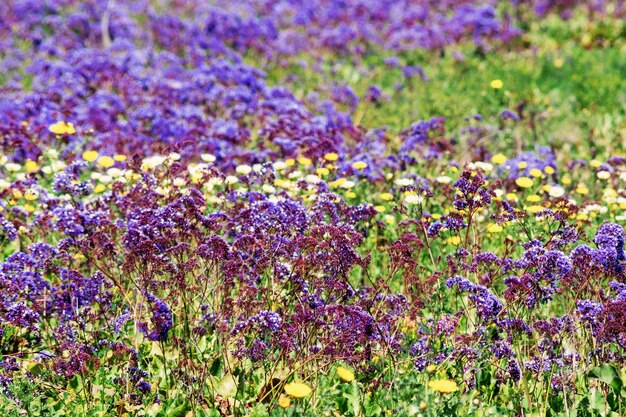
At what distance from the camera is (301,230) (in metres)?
4.40

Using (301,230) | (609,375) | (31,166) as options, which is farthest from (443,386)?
(31,166)

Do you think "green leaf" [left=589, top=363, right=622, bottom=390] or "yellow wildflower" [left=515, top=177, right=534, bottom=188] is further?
"yellow wildflower" [left=515, top=177, right=534, bottom=188]

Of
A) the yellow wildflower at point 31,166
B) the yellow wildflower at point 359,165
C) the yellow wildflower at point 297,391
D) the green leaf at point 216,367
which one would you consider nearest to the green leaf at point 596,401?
the yellow wildflower at point 297,391

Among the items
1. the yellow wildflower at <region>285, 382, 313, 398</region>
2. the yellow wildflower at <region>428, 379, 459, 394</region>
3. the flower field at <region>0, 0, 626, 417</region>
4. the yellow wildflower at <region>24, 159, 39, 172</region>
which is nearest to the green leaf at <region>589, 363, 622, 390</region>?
the flower field at <region>0, 0, 626, 417</region>

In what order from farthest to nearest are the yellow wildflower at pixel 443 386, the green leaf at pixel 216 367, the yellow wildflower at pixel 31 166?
the yellow wildflower at pixel 31 166 → the green leaf at pixel 216 367 → the yellow wildflower at pixel 443 386

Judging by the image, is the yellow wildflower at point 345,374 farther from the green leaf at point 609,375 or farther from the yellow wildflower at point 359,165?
the yellow wildflower at point 359,165

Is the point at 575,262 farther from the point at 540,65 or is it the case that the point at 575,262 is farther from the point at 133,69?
the point at 540,65

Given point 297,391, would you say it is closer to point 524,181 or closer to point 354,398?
point 354,398

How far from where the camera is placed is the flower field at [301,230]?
398 centimetres

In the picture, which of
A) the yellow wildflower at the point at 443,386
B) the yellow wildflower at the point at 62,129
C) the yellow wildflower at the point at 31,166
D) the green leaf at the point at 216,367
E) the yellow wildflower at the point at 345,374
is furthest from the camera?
the yellow wildflower at the point at 62,129

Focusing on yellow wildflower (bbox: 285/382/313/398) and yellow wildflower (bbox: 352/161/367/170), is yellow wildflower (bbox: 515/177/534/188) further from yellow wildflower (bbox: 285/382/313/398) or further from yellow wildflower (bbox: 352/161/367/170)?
yellow wildflower (bbox: 285/382/313/398)

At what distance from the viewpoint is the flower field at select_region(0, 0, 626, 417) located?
13.1ft

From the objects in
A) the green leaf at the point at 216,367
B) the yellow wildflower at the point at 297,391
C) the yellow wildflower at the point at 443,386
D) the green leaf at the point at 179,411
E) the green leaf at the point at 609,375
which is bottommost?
the green leaf at the point at 216,367

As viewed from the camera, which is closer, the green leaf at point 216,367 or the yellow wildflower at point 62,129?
the green leaf at point 216,367
